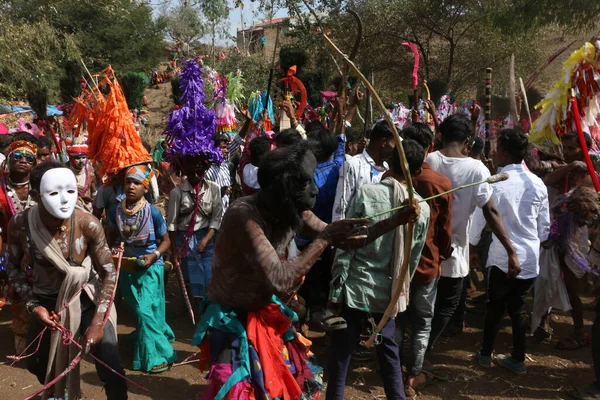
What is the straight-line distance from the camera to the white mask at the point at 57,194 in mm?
3133

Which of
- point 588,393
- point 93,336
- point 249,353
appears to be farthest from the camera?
point 588,393

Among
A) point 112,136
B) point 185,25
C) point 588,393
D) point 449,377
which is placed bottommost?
point 449,377

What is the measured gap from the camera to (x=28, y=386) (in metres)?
4.34

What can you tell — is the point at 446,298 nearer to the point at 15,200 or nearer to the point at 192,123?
the point at 192,123

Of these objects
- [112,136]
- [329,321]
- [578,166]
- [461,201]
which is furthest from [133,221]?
[578,166]

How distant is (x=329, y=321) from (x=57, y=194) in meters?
A: 1.76

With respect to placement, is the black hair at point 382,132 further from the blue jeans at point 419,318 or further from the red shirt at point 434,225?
the blue jeans at point 419,318

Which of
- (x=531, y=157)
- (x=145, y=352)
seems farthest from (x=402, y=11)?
(x=145, y=352)

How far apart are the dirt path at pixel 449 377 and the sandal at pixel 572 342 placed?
50 mm

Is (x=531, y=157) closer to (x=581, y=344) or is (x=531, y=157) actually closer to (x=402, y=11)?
(x=581, y=344)

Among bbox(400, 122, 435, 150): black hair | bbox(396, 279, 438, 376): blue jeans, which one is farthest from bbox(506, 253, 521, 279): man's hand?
bbox(400, 122, 435, 150): black hair

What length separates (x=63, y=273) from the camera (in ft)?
10.7

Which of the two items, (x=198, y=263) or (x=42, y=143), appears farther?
(x=42, y=143)

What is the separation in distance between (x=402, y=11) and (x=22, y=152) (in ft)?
59.4
